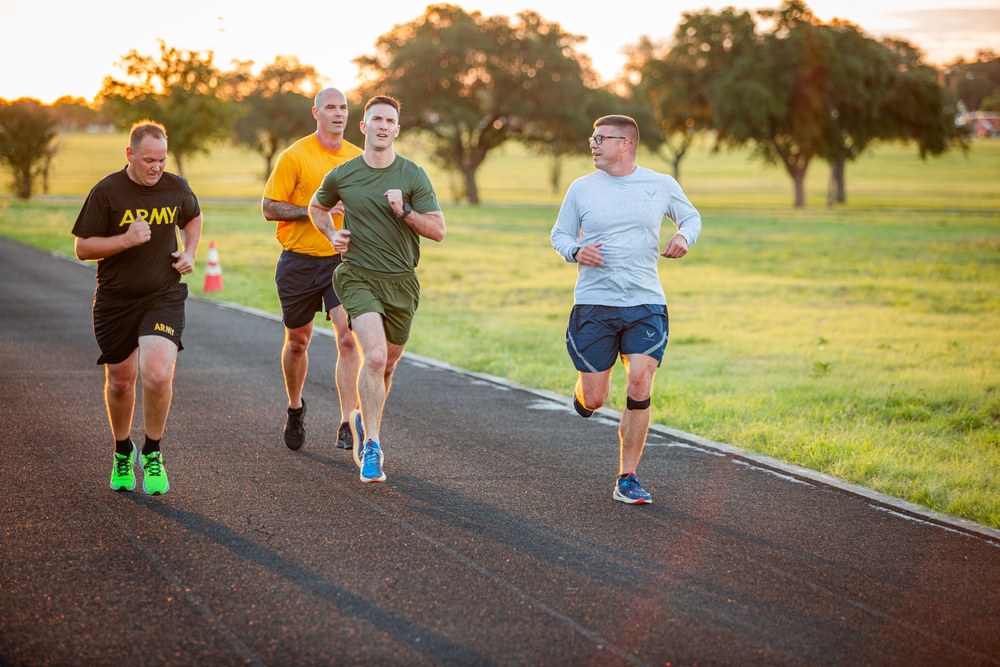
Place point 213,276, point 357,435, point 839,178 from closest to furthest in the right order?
point 357,435, point 213,276, point 839,178

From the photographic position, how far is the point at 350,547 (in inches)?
196

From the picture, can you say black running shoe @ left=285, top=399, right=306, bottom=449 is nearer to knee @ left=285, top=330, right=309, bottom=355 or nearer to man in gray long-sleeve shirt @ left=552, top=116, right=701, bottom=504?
knee @ left=285, top=330, right=309, bottom=355

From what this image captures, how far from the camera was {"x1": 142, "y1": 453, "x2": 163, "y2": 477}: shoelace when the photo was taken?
19.1 ft

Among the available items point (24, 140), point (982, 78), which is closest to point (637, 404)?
point (24, 140)

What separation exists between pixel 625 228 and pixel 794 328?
872 centimetres

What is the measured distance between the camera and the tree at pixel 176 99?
155 feet

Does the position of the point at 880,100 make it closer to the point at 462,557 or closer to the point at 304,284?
the point at 304,284

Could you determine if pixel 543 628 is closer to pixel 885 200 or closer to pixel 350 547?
pixel 350 547

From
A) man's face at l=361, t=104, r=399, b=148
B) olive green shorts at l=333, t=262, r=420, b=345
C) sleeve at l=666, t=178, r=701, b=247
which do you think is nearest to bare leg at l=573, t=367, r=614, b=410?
sleeve at l=666, t=178, r=701, b=247

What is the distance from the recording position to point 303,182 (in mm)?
6906

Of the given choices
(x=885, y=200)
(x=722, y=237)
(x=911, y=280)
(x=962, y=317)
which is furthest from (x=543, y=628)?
(x=885, y=200)

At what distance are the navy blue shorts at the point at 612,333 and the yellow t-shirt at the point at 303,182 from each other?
1.88m

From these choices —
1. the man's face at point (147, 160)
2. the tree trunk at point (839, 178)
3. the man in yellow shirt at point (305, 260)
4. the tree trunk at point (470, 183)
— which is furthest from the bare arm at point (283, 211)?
the tree trunk at point (839, 178)

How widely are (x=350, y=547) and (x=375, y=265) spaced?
190 centimetres
